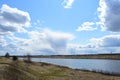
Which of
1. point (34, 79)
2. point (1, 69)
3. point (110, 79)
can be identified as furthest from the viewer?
point (110, 79)

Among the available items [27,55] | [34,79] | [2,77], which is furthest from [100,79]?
[27,55]

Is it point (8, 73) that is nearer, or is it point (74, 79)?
point (8, 73)

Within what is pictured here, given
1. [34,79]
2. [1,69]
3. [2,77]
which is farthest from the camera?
[34,79]

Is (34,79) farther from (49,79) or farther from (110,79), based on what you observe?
(110,79)

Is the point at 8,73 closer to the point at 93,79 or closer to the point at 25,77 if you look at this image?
the point at 25,77

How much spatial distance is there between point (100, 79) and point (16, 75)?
1896cm

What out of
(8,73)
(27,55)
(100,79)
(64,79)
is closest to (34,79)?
(8,73)

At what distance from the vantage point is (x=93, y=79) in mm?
50312

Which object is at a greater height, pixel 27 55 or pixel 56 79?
pixel 27 55

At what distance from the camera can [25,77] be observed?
38.8m

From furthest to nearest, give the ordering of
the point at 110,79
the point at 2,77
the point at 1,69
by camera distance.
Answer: the point at 110,79 < the point at 1,69 < the point at 2,77

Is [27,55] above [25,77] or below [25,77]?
above

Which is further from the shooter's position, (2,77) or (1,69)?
(1,69)

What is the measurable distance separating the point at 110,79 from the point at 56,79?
11600 millimetres
